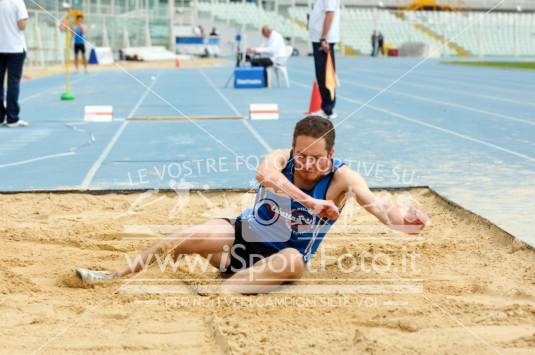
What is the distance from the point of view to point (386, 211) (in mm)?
3660

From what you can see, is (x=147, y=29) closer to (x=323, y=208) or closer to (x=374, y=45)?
(x=374, y=45)

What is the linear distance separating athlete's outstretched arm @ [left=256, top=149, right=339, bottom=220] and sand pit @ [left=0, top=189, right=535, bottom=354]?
16.0 inches

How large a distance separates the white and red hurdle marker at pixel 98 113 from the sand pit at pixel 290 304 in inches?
231

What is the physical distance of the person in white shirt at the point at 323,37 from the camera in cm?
1102

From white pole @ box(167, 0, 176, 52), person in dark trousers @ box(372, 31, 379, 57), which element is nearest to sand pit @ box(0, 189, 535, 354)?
white pole @ box(167, 0, 176, 52)

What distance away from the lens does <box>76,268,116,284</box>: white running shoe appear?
384 centimetres

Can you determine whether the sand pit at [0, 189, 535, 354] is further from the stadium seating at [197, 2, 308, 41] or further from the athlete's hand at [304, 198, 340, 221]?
the stadium seating at [197, 2, 308, 41]

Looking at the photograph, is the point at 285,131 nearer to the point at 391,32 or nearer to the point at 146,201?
the point at 146,201

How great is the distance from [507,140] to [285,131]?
2.69 metres

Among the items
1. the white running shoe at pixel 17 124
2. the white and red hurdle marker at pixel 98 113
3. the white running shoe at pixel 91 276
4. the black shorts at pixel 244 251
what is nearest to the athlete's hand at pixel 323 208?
the black shorts at pixel 244 251

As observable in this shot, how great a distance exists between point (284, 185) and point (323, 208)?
9.3 inches

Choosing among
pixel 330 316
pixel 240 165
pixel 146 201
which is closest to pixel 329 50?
pixel 240 165

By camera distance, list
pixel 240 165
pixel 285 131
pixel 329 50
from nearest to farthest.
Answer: pixel 240 165
pixel 285 131
pixel 329 50

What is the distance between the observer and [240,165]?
755 centimetres
